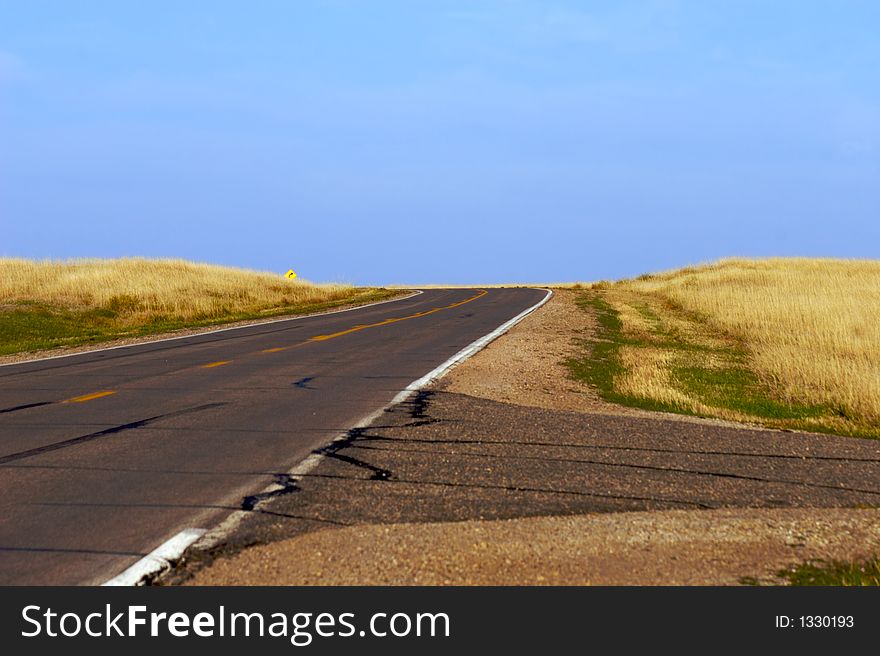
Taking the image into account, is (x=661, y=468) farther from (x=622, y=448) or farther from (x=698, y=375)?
(x=698, y=375)

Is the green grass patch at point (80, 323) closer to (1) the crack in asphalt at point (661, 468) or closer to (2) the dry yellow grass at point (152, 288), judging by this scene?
(2) the dry yellow grass at point (152, 288)

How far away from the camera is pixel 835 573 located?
5.21 m

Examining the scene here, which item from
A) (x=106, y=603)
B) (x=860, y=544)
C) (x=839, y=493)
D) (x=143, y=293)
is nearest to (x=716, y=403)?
(x=839, y=493)

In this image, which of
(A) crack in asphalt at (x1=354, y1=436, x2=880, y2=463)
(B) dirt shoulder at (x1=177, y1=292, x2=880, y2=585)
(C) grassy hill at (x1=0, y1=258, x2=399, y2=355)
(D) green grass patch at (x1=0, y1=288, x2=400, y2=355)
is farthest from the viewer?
(C) grassy hill at (x1=0, y1=258, x2=399, y2=355)

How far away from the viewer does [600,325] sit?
2462 cm

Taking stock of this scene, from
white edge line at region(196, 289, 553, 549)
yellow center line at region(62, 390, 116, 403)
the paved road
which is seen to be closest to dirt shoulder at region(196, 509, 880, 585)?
white edge line at region(196, 289, 553, 549)

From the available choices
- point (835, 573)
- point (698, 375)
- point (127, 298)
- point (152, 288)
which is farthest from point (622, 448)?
point (152, 288)

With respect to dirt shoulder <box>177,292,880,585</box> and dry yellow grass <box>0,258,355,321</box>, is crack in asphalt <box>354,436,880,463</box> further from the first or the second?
dry yellow grass <box>0,258,355,321</box>

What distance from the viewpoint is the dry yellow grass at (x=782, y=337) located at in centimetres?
1247

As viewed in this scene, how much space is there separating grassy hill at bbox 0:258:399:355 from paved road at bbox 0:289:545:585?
7.00 metres

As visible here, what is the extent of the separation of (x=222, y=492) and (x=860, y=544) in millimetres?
4601

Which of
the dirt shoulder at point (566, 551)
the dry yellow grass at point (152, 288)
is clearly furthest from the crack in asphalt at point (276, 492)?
the dry yellow grass at point (152, 288)

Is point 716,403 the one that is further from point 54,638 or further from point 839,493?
point 54,638

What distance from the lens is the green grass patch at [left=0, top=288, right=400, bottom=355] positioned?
22.4 meters
